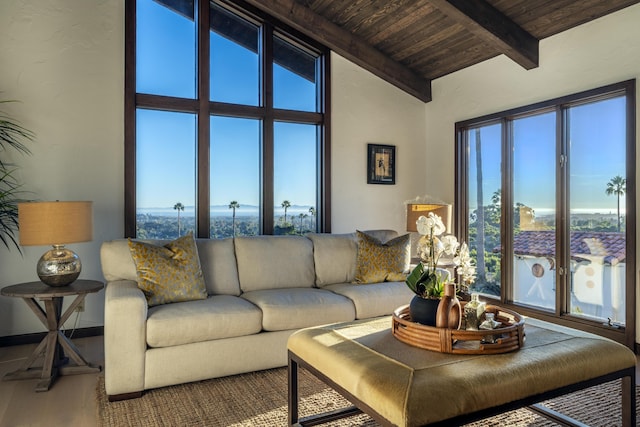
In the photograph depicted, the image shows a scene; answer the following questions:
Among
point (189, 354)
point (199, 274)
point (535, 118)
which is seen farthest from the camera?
point (535, 118)

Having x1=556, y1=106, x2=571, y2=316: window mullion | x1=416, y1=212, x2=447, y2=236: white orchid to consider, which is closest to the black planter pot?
x1=416, y1=212, x2=447, y2=236: white orchid

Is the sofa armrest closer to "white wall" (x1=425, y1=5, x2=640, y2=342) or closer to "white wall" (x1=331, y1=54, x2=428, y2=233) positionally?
"white wall" (x1=331, y1=54, x2=428, y2=233)

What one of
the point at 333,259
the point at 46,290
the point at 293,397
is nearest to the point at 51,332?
the point at 46,290

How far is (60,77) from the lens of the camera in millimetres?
3887

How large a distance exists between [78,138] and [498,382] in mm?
3861

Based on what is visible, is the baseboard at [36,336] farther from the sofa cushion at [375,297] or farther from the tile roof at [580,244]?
the tile roof at [580,244]

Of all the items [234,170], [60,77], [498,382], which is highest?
[60,77]

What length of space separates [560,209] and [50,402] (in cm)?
421

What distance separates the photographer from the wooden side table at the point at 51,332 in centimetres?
282

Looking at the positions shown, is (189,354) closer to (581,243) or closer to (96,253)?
(96,253)

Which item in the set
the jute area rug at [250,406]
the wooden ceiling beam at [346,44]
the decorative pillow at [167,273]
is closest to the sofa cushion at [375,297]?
the jute area rug at [250,406]

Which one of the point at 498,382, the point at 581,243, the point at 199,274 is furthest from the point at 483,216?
the point at 498,382

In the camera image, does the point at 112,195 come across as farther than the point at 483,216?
No

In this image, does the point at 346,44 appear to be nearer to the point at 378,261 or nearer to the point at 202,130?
the point at 202,130
